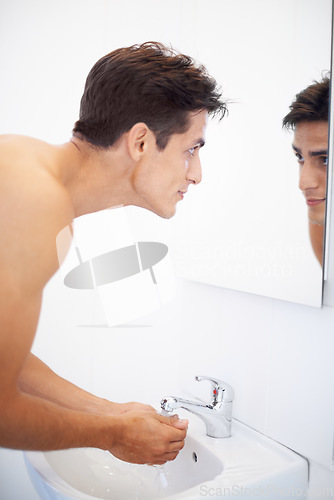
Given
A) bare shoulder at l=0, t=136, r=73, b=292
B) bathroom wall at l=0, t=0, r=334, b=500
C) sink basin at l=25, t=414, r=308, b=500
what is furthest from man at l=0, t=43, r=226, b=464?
bathroom wall at l=0, t=0, r=334, b=500

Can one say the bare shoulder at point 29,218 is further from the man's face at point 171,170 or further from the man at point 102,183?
the man's face at point 171,170

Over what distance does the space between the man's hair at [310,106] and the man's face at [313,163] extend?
1 centimetres

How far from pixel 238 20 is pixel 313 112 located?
329 millimetres

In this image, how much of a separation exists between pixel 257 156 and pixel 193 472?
0.72 metres

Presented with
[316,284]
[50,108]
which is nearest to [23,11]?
[50,108]

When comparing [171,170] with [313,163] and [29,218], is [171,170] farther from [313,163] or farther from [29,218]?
[29,218]

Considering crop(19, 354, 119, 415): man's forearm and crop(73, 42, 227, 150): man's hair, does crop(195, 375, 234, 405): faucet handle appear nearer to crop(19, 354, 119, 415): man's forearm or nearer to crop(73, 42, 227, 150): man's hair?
crop(19, 354, 119, 415): man's forearm

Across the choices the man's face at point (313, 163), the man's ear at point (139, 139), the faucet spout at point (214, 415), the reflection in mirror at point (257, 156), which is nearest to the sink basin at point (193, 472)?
the faucet spout at point (214, 415)

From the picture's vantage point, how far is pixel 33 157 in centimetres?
82

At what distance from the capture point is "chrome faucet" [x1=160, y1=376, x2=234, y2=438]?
108 centimetres

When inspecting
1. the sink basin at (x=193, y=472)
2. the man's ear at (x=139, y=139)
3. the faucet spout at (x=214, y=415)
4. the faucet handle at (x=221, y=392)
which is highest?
the man's ear at (x=139, y=139)

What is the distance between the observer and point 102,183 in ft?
3.44

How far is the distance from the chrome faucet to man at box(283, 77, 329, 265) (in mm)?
381

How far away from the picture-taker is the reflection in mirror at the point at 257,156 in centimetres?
94
